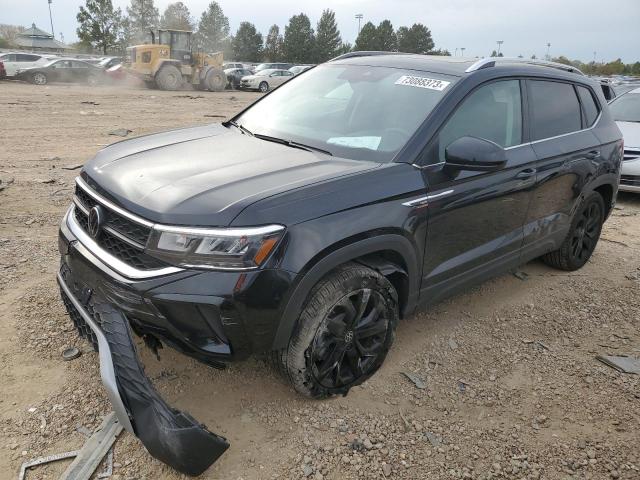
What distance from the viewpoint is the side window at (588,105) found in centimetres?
431

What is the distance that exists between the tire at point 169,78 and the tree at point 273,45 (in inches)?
1896

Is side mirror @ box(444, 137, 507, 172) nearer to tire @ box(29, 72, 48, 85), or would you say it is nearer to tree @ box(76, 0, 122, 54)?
tire @ box(29, 72, 48, 85)

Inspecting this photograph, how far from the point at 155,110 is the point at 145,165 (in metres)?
14.0

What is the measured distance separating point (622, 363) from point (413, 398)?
59.5 inches

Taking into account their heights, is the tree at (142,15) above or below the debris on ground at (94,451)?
above

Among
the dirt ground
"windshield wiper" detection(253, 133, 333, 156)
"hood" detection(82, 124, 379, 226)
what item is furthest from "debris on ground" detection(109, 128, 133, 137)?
"windshield wiper" detection(253, 133, 333, 156)

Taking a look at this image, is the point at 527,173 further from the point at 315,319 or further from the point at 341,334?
the point at 315,319

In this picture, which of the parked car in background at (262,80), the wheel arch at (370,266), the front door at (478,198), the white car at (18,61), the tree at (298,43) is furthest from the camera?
the tree at (298,43)

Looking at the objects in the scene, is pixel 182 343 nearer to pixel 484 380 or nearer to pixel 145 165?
pixel 145 165

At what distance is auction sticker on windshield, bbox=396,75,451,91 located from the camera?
3169 mm

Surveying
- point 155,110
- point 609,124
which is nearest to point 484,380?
point 609,124

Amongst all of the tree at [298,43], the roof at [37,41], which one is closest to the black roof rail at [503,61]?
the tree at [298,43]

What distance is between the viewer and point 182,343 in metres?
2.30

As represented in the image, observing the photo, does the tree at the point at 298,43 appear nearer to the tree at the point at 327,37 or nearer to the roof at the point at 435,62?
the tree at the point at 327,37
